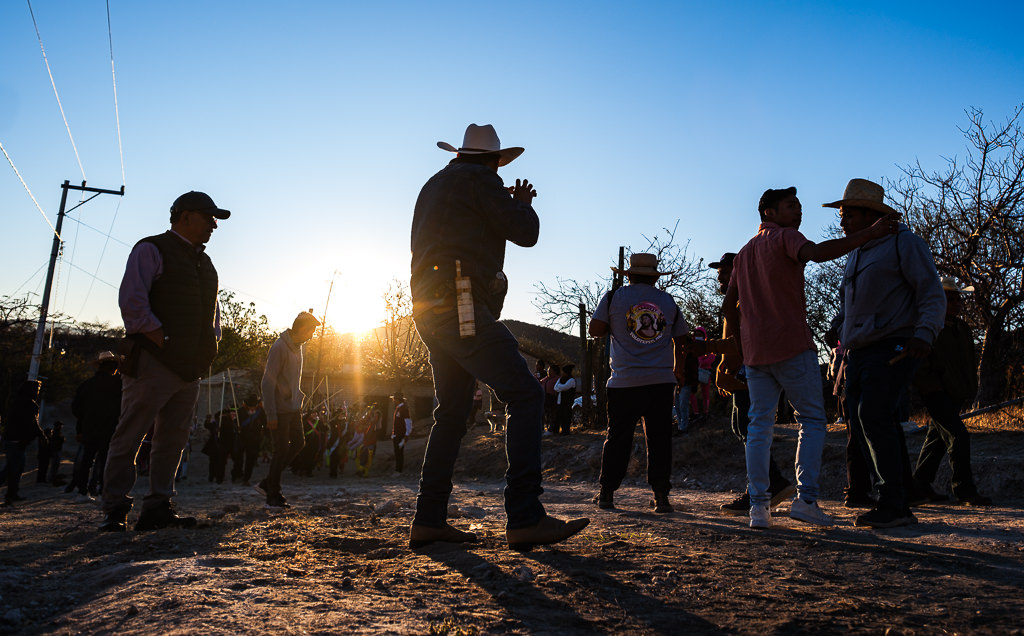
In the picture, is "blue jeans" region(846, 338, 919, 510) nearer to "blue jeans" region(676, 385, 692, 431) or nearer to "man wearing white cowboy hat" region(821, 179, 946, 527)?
"man wearing white cowboy hat" region(821, 179, 946, 527)

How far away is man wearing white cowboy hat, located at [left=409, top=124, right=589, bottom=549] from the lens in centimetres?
347

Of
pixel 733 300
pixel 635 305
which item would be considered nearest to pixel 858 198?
pixel 733 300

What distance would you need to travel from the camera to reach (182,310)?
486 centimetres

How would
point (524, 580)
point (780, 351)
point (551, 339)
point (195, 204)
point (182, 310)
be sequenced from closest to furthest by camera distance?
point (524, 580)
point (780, 351)
point (182, 310)
point (195, 204)
point (551, 339)

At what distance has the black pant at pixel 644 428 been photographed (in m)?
5.66

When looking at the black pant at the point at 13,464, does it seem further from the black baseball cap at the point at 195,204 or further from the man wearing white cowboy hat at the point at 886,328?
the man wearing white cowboy hat at the point at 886,328

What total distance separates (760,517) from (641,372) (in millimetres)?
1540

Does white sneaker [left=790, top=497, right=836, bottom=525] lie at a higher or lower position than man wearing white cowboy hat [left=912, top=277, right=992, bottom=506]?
lower

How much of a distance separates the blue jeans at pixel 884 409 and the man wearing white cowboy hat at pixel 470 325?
6.73 ft

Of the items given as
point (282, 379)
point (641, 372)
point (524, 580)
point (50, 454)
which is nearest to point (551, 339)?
point (50, 454)

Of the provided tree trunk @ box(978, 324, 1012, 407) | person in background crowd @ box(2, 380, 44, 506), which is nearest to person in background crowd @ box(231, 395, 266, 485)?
person in background crowd @ box(2, 380, 44, 506)

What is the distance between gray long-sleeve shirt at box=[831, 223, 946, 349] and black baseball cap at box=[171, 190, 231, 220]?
13.6 ft

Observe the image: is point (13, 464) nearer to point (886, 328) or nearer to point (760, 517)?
point (760, 517)

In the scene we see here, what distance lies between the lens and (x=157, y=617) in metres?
2.30
